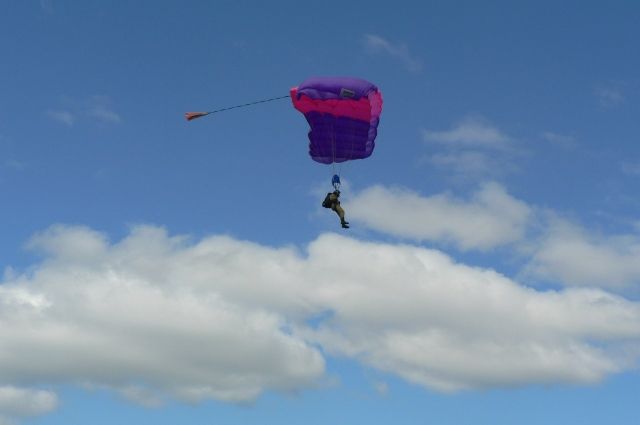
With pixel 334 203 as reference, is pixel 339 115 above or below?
above

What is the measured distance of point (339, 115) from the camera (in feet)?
133

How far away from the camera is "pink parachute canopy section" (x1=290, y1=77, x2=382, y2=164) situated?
39.4m

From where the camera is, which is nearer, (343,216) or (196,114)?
(196,114)

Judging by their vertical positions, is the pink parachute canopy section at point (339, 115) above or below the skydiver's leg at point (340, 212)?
above

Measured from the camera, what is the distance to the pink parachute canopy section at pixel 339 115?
39.4 m

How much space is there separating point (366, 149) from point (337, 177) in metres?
2.25

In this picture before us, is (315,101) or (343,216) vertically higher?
(315,101)

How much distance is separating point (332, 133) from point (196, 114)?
7.98 meters

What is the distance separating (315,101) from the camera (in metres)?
40.0

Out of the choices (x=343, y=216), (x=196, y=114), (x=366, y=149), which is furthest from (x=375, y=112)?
(x=196, y=114)

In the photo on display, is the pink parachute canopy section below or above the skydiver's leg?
above

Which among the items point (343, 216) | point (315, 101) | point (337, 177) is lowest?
point (343, 216)

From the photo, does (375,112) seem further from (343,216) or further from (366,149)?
(343,216)

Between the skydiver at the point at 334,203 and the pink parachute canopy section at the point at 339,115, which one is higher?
the pink parachute canopy section at the point at 339,115
